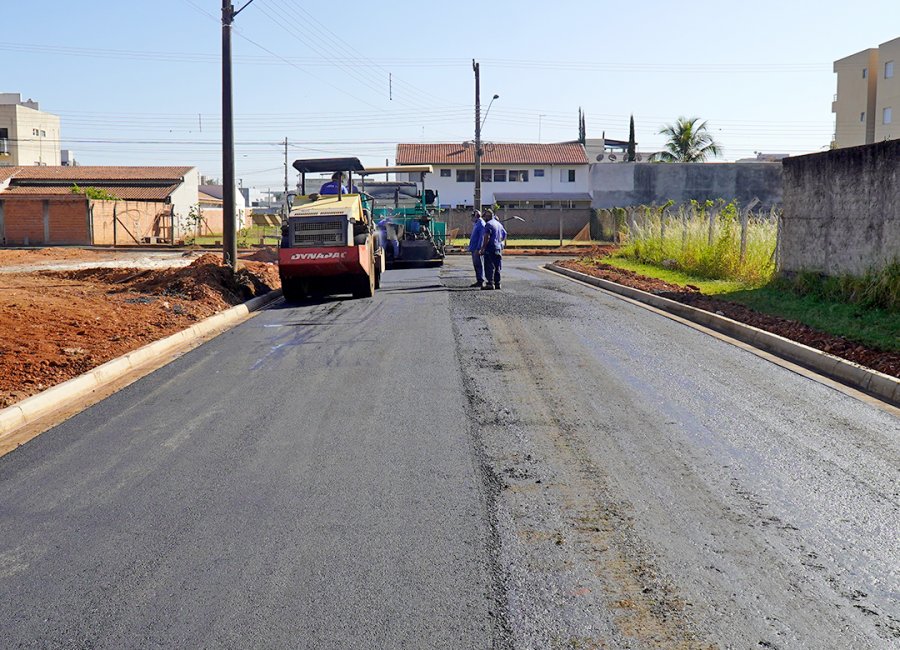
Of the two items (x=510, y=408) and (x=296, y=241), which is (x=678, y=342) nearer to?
(x=510, y=408)

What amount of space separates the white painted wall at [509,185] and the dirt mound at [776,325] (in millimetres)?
46251

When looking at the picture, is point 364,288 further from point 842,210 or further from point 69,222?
point 69,222

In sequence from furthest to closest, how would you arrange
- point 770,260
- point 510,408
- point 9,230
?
1. point 9,230
2. point 770,260
3. point 510,408

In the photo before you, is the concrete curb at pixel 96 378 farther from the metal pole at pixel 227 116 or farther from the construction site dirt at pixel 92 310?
the metal pole at pixel 227 116

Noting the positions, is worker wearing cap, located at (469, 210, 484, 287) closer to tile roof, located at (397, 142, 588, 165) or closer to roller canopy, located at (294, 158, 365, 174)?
roller canopy, located at (294, 158, 365, 174)

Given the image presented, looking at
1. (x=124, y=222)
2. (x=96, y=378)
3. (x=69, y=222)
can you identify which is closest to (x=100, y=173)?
(x=124, y=222)

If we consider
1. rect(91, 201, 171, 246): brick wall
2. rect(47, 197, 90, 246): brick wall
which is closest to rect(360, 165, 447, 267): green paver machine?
rect(91, 201, 171, 246): brick wall

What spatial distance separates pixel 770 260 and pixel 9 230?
36.9m

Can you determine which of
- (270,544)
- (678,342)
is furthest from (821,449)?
(678,342)

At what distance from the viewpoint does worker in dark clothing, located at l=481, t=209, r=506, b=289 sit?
2038cm

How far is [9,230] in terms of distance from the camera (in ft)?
147

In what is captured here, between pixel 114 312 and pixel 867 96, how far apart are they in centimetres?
5365

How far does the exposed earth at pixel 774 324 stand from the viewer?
417 inches

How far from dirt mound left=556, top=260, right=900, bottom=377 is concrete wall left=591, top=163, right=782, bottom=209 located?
38.1m
